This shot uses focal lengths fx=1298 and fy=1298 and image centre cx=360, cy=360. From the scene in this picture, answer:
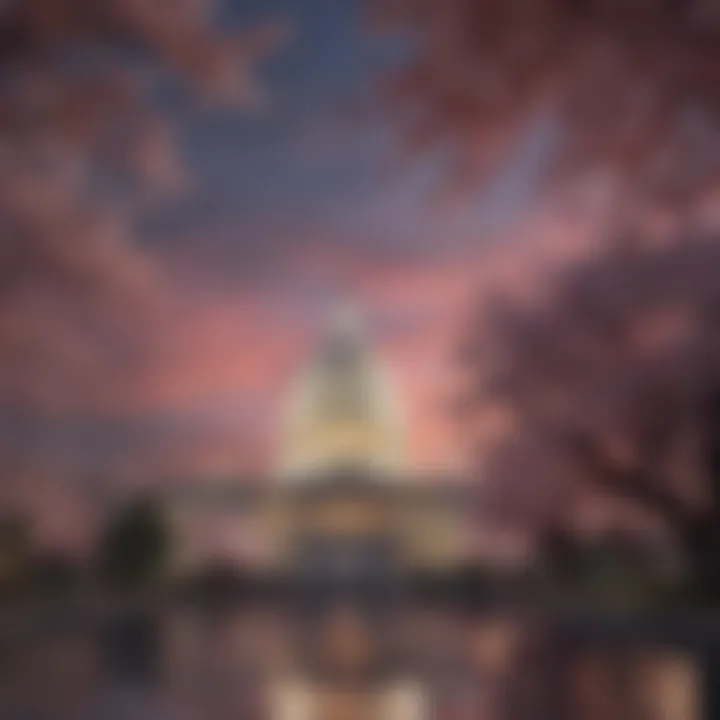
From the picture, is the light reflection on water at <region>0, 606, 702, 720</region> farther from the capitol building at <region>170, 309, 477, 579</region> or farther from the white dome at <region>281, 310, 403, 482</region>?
the white dome at <region>281, 310, 403, 482</region>

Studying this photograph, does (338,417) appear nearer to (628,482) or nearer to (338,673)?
(628,482)

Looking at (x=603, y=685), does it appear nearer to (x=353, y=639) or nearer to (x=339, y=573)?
(x=353, y=639)

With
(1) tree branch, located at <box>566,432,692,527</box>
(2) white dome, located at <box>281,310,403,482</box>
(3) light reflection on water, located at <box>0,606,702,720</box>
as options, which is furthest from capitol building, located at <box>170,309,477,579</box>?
(2) white dome, located at <box>281,310,403,482</box>

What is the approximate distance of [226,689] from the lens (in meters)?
6.01

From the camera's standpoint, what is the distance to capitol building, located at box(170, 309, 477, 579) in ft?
29.8

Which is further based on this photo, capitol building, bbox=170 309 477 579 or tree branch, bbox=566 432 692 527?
capitol building, bbox=170 309 477 579

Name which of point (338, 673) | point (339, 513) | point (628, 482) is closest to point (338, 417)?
point (339, 513)

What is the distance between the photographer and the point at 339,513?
14.1 metres

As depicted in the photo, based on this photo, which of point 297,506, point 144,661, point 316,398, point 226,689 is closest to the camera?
point 226,689

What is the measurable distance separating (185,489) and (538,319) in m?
2.72

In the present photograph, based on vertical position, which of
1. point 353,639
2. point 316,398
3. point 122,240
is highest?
point 316,398

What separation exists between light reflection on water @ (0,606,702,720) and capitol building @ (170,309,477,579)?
61 cm

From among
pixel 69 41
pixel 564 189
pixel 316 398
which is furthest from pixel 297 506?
pixel 316 398

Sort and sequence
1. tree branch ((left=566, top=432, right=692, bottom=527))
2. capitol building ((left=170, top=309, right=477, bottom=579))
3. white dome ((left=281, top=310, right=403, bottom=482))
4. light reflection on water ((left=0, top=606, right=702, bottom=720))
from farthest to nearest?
white dome ((left=281, top=310, right=403, bottom=482)), capitol building ((left=170, top=309, right=477, bottom=579)), tree branch ((left=566, top=432, right=692, bottom=527)), light reflection on water ((left=0, top=606, right=702, bottom=720))
